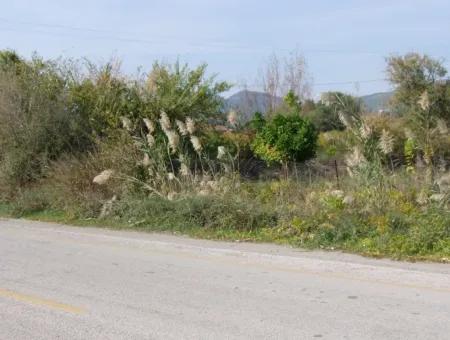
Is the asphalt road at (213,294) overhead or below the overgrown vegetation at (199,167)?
below

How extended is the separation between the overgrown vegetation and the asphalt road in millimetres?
1074

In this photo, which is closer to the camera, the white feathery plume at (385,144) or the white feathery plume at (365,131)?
the white feathery plume at (385,144)

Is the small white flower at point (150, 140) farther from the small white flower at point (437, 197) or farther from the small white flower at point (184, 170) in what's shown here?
the small white flower at point (437, 197)

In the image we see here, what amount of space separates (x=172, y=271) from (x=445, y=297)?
3746 mm

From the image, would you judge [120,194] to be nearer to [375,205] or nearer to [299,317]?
[375,205]

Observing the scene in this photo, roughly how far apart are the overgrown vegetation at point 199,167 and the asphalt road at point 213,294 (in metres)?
1.07

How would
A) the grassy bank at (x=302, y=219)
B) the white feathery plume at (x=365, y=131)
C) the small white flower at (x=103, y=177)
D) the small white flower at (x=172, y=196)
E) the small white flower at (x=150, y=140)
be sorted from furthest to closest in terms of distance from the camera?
the small white flower at (x=150, y=140) → the small white flower at (x=103, y=177) → the small white flower at (x=172, y=196) → the white feathery plume at (x=365, y=131) → the grassy bank at (x=302, y=219)

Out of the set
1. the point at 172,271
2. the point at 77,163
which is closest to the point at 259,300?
the point at 172,271

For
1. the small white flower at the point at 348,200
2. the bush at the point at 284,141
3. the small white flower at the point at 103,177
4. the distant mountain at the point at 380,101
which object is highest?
the distant mountain at the point at 380,101

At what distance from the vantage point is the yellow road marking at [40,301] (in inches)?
283

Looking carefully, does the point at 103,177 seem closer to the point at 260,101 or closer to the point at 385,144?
the point at 385,144

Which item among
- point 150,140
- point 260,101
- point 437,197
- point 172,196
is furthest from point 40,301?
point 260,101

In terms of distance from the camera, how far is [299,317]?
22.3 feet

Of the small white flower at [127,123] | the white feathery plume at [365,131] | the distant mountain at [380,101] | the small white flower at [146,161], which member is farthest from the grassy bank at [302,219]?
the distant mountain at [380,101]
